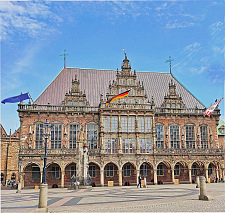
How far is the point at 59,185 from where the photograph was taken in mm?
35688

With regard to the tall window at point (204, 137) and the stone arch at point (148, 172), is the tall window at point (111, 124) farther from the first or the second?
the tall window at point (204, 137)

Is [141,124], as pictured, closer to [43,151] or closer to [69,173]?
[69,173]

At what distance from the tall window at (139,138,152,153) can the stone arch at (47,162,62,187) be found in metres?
11.5

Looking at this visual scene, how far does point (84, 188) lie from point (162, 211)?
17.4 metres

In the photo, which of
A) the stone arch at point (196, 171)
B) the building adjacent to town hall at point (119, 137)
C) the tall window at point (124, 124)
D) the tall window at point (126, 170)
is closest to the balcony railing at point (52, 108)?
the building adjacent to town hall at point (119, 137)

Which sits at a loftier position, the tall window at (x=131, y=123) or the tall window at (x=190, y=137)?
the tall window at (x=131, y=123)

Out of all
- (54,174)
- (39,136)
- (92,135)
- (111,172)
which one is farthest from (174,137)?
(39,136)

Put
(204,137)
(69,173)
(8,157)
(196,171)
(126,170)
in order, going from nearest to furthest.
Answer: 1. (69,173)
2. (126,170)
3. (196,171)
4. (204,137)
5. (8,157)

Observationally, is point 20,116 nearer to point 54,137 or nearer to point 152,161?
point 54,137

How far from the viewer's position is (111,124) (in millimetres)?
37938

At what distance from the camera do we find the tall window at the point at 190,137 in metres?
40.9

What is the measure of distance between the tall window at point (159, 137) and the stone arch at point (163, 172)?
2690 mm

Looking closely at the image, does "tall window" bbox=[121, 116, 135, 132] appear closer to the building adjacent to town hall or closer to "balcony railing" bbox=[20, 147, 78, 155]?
the building adjacent to town hall

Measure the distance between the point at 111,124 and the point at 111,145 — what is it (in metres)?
2.92
